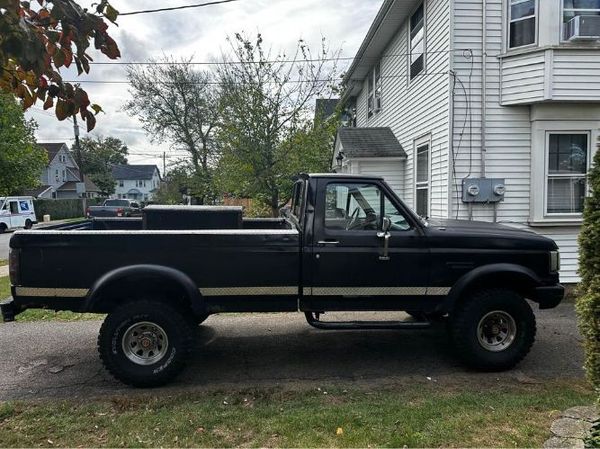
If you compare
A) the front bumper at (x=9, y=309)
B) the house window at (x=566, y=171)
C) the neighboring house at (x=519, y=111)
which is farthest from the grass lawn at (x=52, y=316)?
the house window at (x=566, y=171)

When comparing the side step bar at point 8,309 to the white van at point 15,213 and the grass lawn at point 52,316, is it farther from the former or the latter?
the white van at point 15,213

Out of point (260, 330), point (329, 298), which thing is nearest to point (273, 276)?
point (329, 298)

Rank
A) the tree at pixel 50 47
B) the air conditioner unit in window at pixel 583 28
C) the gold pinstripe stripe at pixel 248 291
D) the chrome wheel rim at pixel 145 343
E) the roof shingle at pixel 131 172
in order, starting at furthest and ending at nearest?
the roof shingle at pixel 131 172 → the air conditioner unit in window at pixel 583 28 → the gold pinstripe stripe at pixel 248 291 → the chrome wheel rim at pixel 145 343 → the tree at pixel 50 47

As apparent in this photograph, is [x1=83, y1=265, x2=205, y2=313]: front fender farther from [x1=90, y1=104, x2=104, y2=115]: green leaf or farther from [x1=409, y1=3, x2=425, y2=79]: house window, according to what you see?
[x1=409, y1=3, x2=425, y2=79]: house window

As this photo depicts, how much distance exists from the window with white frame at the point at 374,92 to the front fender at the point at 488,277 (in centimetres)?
1023

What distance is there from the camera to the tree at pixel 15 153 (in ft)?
90.9

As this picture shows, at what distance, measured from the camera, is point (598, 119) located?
817cm

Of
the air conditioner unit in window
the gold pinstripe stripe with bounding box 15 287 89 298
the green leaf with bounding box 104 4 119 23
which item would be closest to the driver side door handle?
A: the gold pinstripe stripe with bounding box 15 287 89 298

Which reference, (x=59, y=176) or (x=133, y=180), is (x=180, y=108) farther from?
(x=133, y=180)

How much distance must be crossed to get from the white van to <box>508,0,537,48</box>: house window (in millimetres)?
26725

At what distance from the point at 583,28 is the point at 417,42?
3508mm

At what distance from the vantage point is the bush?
9.91 ft

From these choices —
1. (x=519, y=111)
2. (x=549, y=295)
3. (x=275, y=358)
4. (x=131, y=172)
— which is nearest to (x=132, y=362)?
(x=275, y=358)

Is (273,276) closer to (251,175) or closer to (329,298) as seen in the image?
(329,298)
